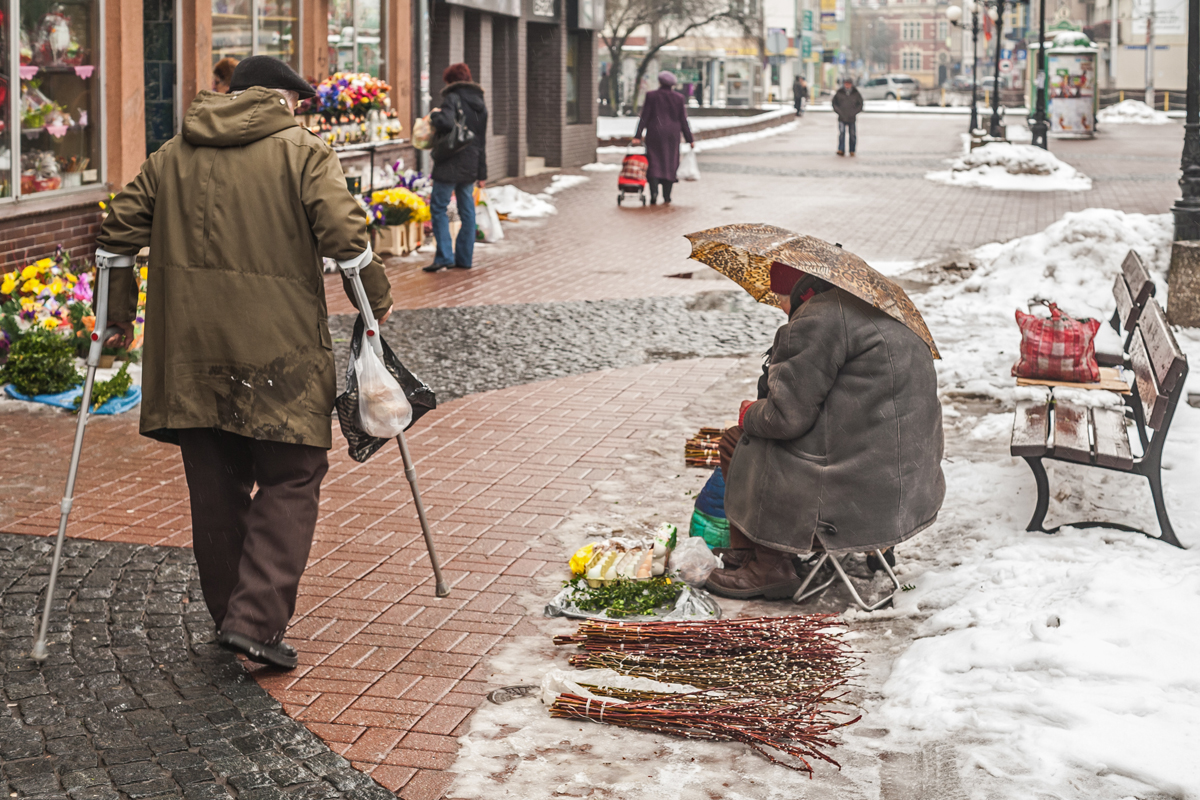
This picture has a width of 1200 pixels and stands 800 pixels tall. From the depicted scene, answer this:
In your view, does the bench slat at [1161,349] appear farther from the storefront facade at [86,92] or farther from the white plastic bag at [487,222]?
the white plastic bag at [487,222]

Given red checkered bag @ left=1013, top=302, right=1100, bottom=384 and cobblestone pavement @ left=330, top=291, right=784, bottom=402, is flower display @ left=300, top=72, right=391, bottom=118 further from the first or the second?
red checkered bag @ left=1013, top=302, right=1100, bottom=384

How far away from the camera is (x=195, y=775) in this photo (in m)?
3.80

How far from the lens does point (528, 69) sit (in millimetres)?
26172

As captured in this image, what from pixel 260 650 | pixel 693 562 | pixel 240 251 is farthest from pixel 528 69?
pixel 260 650

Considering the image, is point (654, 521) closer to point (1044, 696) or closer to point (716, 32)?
point (1044, 696)

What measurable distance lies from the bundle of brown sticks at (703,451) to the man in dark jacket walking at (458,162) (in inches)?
252

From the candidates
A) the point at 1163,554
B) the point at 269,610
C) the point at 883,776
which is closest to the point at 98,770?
the point at 269,610

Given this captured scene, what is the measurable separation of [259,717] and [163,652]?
0.65 meters

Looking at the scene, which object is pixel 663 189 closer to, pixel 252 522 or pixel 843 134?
pixel 843 134

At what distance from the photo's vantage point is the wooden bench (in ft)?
18.3

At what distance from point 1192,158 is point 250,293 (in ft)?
30.7

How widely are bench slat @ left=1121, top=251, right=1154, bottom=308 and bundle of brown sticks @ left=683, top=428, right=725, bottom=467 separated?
2.35 meters

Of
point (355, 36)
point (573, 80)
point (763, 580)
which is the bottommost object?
point (763, 580)

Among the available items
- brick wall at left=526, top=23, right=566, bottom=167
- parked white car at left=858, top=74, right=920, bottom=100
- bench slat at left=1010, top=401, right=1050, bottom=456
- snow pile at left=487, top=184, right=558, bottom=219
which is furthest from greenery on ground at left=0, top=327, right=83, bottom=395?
parked white car at left=858, top=74, right=920, bottom=100
